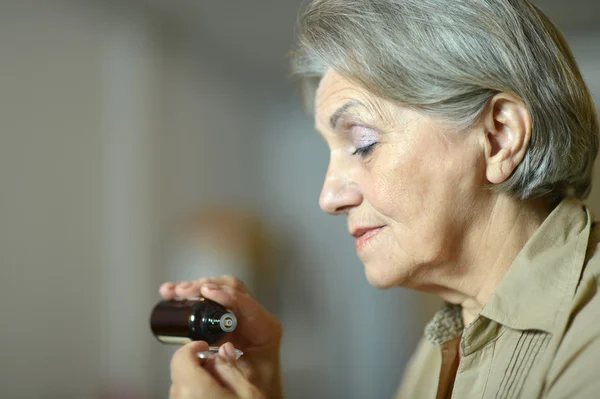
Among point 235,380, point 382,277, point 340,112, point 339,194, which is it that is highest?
point 340,112

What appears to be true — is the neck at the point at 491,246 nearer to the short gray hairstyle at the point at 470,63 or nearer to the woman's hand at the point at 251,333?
A: the short gray hairstyle at the point at 470,63

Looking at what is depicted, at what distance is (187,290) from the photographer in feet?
3.17

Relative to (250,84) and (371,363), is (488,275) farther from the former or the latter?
(250,84)

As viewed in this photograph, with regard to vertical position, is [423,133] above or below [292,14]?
below

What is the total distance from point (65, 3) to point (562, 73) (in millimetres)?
1558

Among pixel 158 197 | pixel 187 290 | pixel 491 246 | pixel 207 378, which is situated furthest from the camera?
pixel 158 197

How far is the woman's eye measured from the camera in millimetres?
852

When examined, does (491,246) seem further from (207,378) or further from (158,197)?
(158,197)

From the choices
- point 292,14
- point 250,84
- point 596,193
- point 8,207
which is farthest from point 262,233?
point 596,193

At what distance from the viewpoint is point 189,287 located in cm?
98

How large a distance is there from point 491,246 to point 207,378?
43 cm

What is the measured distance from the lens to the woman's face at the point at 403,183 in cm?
81

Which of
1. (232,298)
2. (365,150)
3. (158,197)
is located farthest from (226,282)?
(158,197)

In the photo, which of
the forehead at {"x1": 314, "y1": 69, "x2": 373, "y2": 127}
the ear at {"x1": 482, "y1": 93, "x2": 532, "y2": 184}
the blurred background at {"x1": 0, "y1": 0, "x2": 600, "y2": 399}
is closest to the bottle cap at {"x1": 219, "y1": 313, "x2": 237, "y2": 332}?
the forehead at {"x1": 314, "y1": 69, "x2": 373, "y2": 127}
